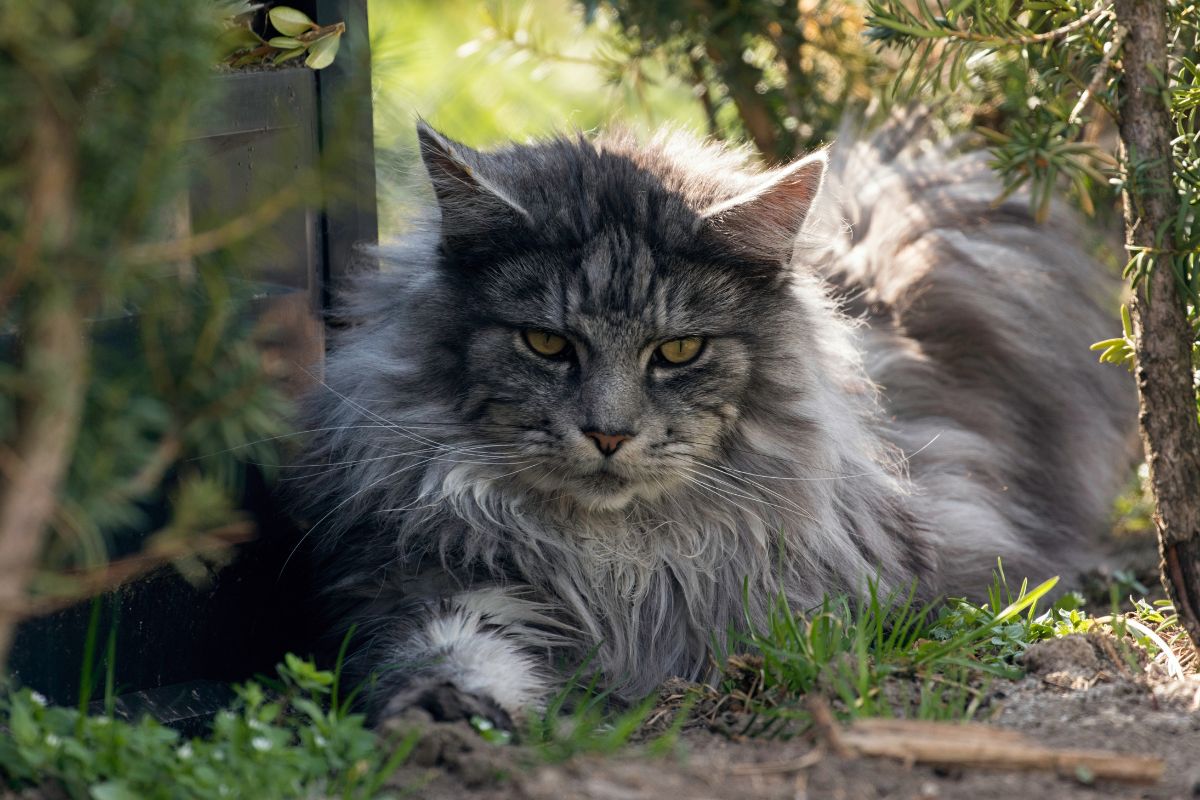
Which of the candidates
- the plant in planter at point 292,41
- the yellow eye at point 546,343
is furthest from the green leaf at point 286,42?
the yellow eye at point 546,343

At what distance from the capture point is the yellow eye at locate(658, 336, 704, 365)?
276 centimetres

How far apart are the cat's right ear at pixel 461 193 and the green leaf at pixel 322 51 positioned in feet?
0.87

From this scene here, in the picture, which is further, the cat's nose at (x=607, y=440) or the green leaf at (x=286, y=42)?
the green leaf at (x=286, y=42)

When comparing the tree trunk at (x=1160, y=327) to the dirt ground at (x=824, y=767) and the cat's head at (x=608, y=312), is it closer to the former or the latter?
the dirt ground at (x=824, y=767)

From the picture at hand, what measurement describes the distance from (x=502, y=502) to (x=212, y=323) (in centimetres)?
117

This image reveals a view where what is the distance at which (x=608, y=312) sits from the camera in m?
2.71

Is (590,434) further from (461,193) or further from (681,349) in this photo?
(461,193)

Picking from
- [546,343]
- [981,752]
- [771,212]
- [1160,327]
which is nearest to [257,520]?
[546,343]

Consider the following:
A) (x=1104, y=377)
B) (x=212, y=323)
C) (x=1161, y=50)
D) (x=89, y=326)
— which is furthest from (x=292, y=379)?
(x=1104, y=377)

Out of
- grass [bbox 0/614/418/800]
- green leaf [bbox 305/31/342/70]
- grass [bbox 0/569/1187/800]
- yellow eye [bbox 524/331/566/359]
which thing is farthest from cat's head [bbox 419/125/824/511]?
grass [bbox 0/614/418/800]

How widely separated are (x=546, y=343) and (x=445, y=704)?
81 centimetres

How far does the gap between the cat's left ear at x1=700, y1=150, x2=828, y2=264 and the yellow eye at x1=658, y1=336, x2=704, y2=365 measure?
0.73 feet

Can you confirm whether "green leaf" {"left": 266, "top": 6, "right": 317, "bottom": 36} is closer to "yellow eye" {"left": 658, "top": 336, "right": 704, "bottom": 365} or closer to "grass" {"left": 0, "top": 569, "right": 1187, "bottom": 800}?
"yellow eye" {"left": 658, "top": 336, "right": 704, "bottom": 365}

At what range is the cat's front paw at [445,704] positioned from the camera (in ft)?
7.62
